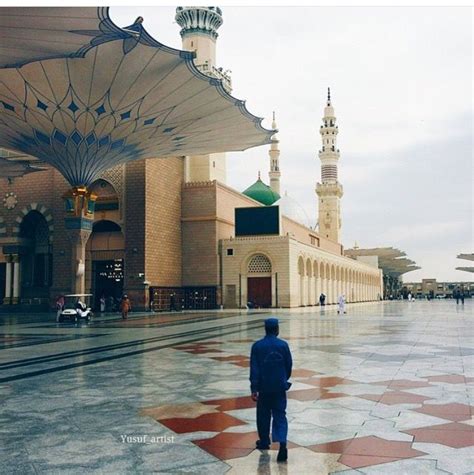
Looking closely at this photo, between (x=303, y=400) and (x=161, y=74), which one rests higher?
(x=161, y=74)

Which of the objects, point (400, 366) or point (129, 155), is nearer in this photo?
point (400, 366)

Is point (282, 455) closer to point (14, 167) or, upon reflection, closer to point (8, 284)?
point (14, 167)

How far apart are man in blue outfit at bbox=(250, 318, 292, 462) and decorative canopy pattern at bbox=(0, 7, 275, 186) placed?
12.0 meters

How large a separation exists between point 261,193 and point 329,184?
13037 mm

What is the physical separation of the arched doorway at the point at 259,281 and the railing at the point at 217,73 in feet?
49.6

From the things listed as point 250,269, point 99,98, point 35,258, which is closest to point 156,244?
point 250,269

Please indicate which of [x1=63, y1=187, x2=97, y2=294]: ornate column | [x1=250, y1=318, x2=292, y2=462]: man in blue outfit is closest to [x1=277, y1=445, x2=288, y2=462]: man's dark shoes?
[x1=250, y1=318, x2=292, y2=462]: man in blue outfit

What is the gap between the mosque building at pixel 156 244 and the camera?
35094 mm

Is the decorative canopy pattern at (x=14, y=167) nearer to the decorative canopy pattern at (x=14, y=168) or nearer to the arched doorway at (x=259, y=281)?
the decorative canopy pattern at (x=14, y=168)

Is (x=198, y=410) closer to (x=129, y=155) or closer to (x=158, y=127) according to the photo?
(x=158, y=127)

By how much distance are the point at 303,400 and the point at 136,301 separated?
93.0ft

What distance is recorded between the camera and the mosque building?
35.1 metres

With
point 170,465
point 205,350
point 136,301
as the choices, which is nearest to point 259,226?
point 136,301

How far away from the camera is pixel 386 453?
4.62 metres
